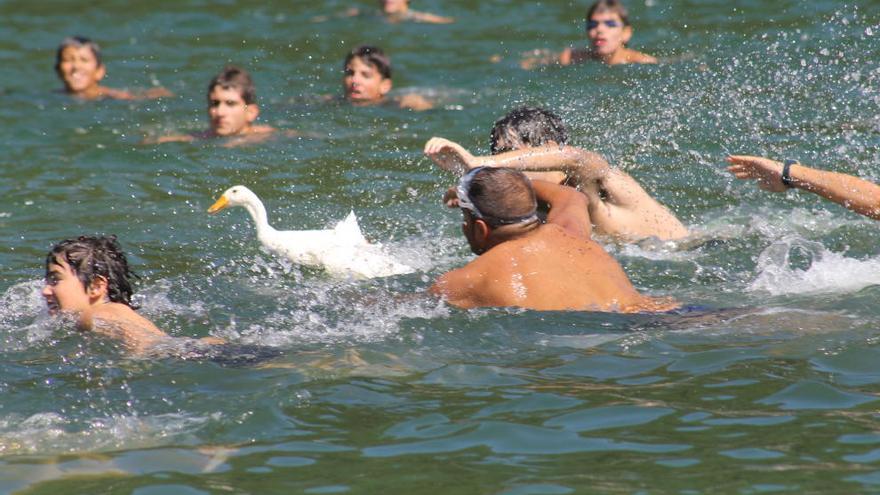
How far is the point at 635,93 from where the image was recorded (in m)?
13.3

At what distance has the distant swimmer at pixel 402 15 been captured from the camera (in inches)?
682

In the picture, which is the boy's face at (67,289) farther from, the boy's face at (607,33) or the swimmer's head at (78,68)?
the boy's face at (607,33)

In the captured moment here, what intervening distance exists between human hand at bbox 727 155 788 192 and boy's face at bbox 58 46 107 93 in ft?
29.4

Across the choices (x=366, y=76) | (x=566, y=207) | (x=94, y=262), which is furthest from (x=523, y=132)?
(x=366, y=76)

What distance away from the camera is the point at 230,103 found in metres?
12.8

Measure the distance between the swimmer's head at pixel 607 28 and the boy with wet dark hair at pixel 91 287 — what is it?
8869mm

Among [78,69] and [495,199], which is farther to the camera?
[78,69]

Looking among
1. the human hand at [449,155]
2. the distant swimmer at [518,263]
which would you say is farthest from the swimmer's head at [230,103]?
the distant swimmer at [518,263]

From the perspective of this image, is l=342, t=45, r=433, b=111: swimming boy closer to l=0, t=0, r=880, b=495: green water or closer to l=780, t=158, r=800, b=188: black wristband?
l=0, t=0, r=880, b=495: green water

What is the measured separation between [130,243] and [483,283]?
3.77 metres

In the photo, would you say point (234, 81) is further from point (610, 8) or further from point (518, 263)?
point (518, 263)

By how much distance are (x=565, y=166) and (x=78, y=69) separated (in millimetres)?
7806

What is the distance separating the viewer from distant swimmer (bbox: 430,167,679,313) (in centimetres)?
668

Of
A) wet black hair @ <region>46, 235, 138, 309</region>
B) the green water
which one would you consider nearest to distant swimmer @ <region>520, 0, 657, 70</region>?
the green water
